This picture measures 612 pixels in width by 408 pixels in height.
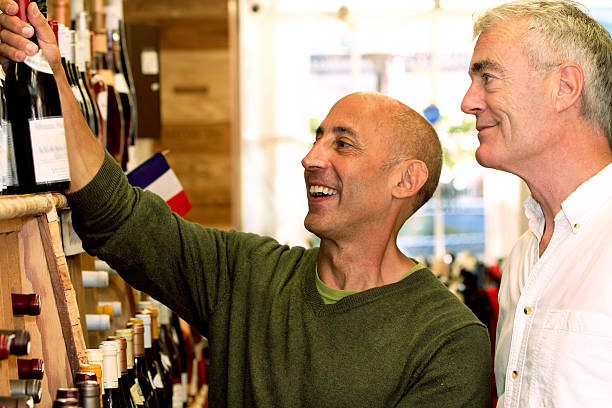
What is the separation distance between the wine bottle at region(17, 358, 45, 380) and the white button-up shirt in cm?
92

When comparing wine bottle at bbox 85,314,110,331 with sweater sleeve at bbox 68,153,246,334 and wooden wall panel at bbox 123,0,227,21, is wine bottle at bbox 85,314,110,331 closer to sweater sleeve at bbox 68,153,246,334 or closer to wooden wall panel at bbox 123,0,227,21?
sweater sleeve at bbox 68,153,246,334

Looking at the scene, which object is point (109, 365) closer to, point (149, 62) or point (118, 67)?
point (118, 67)

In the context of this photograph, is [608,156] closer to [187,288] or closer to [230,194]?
[187,288]

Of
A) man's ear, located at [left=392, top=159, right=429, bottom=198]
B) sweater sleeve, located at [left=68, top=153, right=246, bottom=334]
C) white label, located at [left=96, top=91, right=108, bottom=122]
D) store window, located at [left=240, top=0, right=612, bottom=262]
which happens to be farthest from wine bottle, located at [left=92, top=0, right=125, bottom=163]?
store window, located at [left=240, top=0, right=612, bottom=262]

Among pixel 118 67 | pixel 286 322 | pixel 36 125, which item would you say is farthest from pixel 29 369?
pixel 118 67

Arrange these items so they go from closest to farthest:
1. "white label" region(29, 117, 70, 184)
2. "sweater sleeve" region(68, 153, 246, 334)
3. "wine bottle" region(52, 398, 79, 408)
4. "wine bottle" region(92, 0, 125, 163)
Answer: "wine bottle" region(52, 398, 79, 408), "white label" region(29, 117, 70, 184), "sweater sleeve" region(68, 153, 246, 334), "wine bottle" region(92, 0, 125, 163)

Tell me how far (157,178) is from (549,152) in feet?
3.11

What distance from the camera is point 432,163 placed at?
6.41ft

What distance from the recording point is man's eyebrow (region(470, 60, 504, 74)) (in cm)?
164

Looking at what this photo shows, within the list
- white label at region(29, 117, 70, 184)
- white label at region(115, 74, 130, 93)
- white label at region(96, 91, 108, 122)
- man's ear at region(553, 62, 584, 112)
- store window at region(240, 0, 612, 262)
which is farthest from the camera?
store window at region(240, 0, 612, 262)

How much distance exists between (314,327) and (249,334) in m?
0.16

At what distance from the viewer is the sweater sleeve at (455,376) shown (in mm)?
1608

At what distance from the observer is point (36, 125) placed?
3.81 ft

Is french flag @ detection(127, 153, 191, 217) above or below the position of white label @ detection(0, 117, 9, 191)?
below
